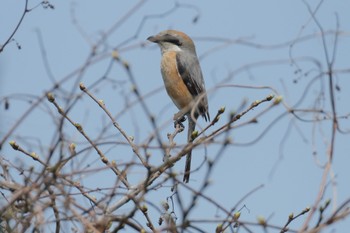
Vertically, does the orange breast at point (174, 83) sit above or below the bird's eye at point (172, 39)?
below

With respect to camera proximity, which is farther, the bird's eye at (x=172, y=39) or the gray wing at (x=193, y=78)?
the bird's eye at (x=172, y=39)

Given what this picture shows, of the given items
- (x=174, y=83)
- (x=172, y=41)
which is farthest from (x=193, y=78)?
(x=172, y=41)

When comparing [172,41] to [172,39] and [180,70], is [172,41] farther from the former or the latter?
[180,70]

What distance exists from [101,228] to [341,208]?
84 cm

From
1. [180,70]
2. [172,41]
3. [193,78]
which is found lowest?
[193,78]

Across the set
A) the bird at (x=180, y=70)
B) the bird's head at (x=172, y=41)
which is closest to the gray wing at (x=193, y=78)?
the bird at (x=180, y=70)

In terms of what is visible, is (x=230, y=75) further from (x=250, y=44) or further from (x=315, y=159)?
(x=315, y=159)

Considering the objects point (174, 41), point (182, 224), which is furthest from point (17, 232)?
point (174, 41)

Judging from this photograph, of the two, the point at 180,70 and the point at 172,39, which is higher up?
the point at 172,39

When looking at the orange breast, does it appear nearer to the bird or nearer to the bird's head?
the bird

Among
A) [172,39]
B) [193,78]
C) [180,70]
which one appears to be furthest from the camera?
[172,39]

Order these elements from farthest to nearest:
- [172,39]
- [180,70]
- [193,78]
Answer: [172,39] < [180,70] < [193,78]

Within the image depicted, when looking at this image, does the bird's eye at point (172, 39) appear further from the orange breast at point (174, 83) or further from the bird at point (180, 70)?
the orange breast at point (174, 83)

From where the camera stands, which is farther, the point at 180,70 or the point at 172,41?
the point at 172,41
